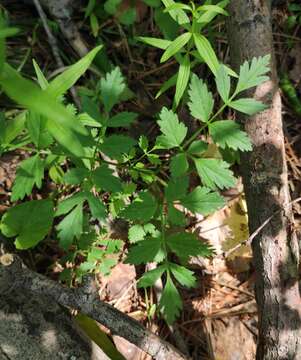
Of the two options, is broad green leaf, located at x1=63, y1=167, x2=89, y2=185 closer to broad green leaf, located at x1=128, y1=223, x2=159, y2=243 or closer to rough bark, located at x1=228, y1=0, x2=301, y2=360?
broad green leaf, located at x1=128, y1=223, x2=159, y2=243

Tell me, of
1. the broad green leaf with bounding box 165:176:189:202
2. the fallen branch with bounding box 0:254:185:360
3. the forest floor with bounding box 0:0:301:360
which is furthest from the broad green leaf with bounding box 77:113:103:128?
the forest floor with bounding box 0:0:301:360

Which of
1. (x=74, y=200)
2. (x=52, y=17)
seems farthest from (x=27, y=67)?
(x=74, y=200)

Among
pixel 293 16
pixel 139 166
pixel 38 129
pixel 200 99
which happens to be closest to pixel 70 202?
pixel 38 129

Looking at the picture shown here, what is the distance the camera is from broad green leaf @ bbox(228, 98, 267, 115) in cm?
185

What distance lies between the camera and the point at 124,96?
110 inches

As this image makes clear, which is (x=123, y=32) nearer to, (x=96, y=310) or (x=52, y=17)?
(x=52, y=17)

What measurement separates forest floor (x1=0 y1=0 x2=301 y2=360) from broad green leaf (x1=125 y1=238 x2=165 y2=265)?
43 centimetres

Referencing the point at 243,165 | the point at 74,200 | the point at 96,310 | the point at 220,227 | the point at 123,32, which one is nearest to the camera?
the point at 74,200

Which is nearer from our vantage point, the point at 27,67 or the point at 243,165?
the point at 243,165

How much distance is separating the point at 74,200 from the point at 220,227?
1.17 meters

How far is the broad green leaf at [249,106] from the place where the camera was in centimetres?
185

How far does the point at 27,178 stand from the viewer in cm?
176

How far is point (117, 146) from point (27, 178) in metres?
0.34

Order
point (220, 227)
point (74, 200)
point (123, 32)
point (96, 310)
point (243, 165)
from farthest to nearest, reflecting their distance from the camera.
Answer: point (123, 32) < point (220, 227) < point (243, 165) < point (96, 310) < point (74, 200)
